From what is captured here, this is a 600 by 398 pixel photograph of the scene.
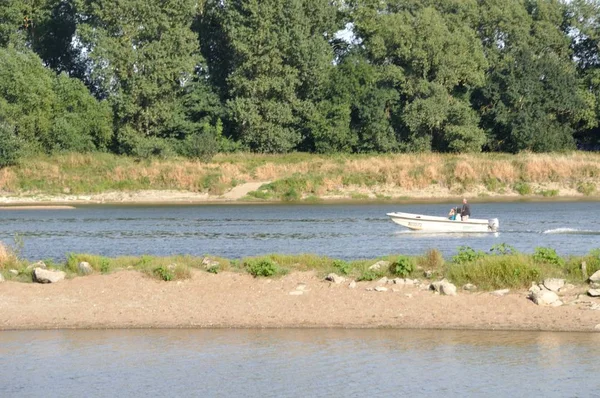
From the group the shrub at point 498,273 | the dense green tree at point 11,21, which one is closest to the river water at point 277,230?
the shrub at point 498,273

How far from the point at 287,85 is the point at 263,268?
5997 cm

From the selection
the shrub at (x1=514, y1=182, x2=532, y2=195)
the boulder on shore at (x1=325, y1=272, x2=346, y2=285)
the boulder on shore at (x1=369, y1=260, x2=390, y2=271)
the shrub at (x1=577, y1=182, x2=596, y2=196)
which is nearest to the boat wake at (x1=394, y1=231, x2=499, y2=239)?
the boulder on shore at (x1=369, y1=260, x2=390, y2=271)

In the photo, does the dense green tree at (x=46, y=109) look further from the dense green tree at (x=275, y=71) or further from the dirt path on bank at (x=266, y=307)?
the dirt path on bank at (x=266, y=307)

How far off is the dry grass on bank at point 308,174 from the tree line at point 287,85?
332cm

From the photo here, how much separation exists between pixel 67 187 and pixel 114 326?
5502 centimetres

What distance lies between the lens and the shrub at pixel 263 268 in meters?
22.2

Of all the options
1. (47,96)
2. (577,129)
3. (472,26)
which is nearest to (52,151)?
(47,96)

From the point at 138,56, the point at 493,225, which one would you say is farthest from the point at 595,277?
the point at 138,56

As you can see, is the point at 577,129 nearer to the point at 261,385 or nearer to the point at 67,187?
the point at 67,187

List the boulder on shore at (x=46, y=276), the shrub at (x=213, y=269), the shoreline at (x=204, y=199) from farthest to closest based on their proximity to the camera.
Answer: the shoreline at (x=204, y=199), the shrub at (x=213, y=269), the boulder on shore at (x=46, y=276)

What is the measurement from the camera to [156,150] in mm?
79438

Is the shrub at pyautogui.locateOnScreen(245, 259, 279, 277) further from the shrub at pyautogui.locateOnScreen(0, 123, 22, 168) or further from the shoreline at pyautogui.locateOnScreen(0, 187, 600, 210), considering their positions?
the shrub at pyautogui.locateOnScreen(0, 123, 22, 168)

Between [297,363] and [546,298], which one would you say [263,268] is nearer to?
[297,363]

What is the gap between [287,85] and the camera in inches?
3196
